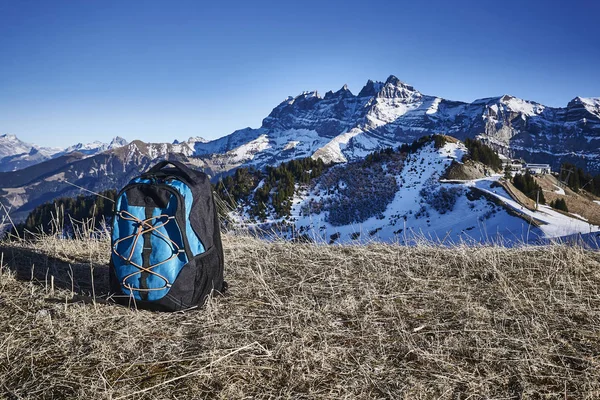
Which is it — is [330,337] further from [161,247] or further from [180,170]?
[180,170]

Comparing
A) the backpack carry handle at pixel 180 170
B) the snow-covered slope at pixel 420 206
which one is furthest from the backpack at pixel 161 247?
the snow-covered slope at pixel 420 206

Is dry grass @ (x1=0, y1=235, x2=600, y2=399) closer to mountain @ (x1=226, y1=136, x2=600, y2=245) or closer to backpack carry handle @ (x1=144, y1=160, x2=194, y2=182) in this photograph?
backpack carry handle @ (x1=144, y1=160, x2=194, y2=182)

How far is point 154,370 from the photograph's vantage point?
174 centimetres

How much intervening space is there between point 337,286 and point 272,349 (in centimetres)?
118

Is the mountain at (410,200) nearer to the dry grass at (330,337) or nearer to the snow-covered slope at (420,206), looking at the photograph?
the snow-covered slope at (420,206)

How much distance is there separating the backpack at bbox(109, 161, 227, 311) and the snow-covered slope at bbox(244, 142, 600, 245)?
24.6 metres

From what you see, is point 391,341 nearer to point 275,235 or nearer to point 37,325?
point 37,325

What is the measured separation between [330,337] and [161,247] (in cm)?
150

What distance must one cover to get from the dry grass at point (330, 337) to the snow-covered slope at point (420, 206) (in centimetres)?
2418

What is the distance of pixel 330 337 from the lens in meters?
2.08

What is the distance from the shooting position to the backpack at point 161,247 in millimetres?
2539

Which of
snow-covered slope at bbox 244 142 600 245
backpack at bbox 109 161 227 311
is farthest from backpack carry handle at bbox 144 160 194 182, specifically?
→ snow-covered slope at bbox 244 142 600 245

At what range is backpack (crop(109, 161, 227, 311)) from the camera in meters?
2.54

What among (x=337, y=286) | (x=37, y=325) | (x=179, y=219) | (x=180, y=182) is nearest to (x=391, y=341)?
(x=337, y=286)
